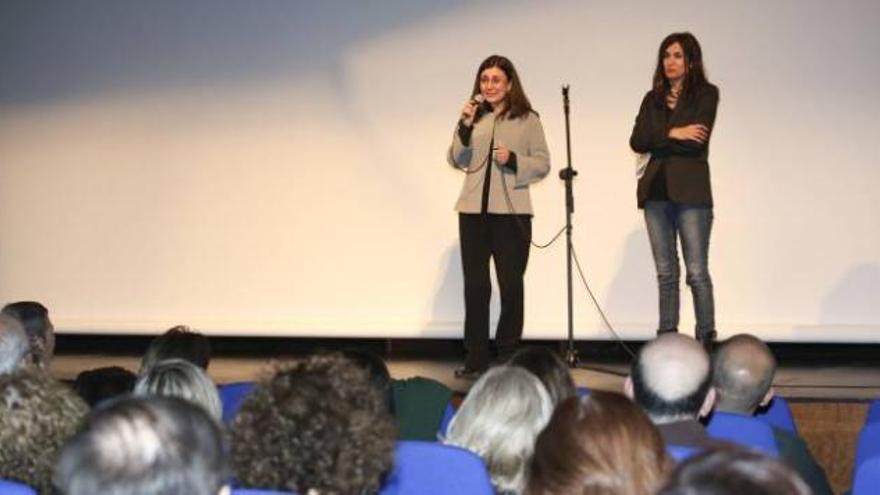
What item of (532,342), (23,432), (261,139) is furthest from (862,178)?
(23,432)

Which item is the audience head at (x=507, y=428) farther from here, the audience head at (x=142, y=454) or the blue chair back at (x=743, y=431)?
the audience head at (x=142, y=454)

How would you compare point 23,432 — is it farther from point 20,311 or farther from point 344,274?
point 344,274

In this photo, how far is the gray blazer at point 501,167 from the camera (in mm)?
5152

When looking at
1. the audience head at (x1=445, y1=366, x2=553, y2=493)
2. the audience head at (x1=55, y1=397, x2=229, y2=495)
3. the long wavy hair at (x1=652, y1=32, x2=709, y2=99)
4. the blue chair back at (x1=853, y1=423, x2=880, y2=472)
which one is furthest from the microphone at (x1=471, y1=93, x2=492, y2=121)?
the audience head at (x1=55, y1=397, x2=229, y2=495)

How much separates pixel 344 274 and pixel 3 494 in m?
4.81

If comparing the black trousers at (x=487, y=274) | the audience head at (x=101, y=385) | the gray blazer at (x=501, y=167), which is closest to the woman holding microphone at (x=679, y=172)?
the gray blazer at (x=501, y=167)

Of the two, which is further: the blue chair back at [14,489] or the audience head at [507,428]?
the audience head at [507,428]

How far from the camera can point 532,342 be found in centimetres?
659

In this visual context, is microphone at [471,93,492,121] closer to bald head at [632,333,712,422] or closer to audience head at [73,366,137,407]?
audience head at [73,366,137,407]

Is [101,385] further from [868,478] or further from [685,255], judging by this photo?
[685,255]

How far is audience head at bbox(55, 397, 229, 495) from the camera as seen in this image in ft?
4.77

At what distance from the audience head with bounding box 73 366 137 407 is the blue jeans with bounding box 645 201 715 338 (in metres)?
2.73

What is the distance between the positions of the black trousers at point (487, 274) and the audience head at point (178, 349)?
6.22ft

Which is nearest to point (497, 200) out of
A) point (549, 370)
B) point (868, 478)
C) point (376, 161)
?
point (376, 161)
